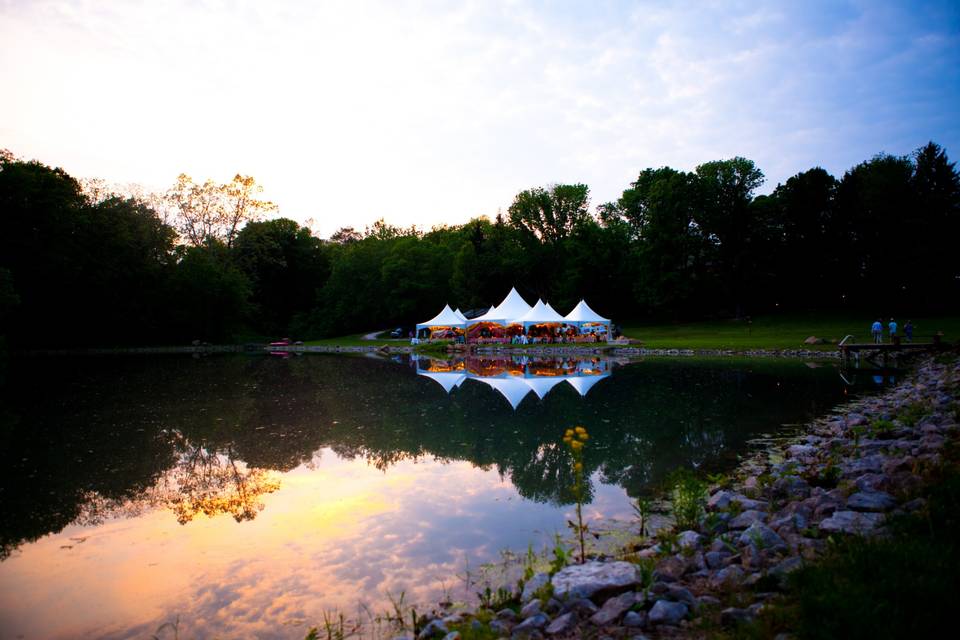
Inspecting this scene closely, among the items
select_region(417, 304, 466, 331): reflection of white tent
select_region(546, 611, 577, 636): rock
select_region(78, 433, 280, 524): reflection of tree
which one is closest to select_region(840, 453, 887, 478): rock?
select_region(546, 611, 577, 636): rock

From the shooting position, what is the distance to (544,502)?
7.29 metres

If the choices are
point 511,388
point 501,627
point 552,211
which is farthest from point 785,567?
point 552,211

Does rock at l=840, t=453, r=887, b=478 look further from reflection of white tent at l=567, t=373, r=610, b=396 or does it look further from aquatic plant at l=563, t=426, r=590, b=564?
reflection of white tent at l=567, t=373, r=610, b=396

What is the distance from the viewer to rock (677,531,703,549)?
4.99 meters

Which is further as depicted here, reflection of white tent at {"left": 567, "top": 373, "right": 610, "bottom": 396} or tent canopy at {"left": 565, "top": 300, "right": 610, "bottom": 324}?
tent canopy at {"left": 565, "top": 300, "right": 610, "bottom": 324}

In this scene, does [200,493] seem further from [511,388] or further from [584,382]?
[584,382]

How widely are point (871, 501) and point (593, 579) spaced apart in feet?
8.80

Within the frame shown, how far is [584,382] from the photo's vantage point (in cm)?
1969

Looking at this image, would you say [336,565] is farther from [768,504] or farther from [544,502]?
[768,504]

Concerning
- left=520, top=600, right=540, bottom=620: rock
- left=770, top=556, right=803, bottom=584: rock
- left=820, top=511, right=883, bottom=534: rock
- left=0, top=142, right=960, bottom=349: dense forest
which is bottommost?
left=520, top=600, right=540, bottom=620: rock

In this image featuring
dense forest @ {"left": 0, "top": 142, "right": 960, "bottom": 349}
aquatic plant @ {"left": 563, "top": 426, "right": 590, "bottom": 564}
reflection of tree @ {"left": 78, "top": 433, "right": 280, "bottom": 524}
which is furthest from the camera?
dense forest @ {"left": 0, "top": 142, "right": 960, "bottom": 349}

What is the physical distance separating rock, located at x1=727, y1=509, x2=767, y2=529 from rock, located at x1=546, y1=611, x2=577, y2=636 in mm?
2274

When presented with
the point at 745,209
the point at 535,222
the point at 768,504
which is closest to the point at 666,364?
the point at 768,504

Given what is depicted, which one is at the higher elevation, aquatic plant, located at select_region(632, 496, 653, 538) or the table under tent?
the table under tent
